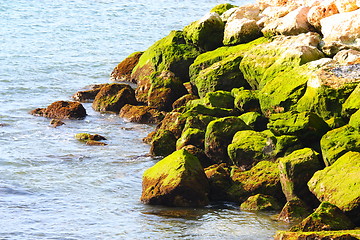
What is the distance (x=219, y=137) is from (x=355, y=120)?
330 centimetres

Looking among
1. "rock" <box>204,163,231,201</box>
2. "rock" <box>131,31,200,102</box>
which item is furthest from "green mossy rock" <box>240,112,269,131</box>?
"rock" <box>131,31,200,102</box>

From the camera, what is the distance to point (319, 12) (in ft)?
62.1

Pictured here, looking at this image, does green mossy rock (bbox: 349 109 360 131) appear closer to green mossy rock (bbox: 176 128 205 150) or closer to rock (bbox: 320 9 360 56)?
green mossy rock (bbox: 176 128 205 150)

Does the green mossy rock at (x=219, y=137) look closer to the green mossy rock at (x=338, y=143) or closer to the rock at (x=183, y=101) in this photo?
the green mossy rock at (x=338, y=143)

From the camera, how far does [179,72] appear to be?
22641 millimetres

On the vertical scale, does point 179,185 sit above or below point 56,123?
above

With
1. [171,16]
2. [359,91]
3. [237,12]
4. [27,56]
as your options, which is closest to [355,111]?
[359,91]

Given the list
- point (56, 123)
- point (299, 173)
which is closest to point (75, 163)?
point (56, 123)

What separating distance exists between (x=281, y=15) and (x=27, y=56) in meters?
15.8

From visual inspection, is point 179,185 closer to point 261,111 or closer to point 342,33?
point 261,111

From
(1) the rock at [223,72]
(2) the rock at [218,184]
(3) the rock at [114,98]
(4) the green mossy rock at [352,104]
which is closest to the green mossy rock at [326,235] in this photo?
(2) the rock at [218,184]

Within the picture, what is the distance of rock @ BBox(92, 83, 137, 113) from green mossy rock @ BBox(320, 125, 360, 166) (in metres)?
10.0

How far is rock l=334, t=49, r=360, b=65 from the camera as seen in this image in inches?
630

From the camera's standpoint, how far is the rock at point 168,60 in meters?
22.5
